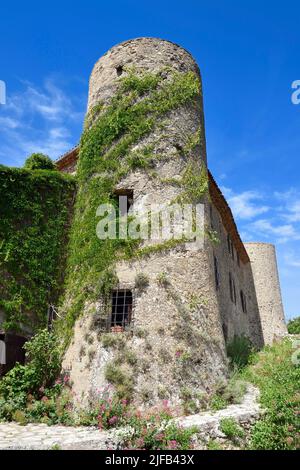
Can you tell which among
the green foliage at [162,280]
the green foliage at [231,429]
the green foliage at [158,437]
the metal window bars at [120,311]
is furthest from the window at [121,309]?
the green foliage at [231,429]

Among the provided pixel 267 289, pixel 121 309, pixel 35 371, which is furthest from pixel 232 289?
pixel 267 289

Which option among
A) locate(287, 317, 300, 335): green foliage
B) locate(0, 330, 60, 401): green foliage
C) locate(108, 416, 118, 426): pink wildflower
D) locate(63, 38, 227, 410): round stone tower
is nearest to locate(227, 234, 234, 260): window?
locate(63, 38, 227, 410): round stone tower

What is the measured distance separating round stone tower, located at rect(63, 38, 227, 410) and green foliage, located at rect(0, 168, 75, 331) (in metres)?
0.92

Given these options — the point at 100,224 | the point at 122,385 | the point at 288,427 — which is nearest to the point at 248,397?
the point at 288,427

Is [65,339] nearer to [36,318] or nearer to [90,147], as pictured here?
[36,318]

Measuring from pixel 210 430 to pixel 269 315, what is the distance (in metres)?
20.7

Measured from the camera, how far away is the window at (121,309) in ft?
32.9

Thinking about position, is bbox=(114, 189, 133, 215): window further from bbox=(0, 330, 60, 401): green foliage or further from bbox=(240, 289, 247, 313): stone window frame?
bbox=(240, 289, 247, 313): stone window frame

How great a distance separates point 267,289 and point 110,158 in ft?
62.4

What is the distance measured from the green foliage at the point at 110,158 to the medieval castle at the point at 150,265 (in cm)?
4

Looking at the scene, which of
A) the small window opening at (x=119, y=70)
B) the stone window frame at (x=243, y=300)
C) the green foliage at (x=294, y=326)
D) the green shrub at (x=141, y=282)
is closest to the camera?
the green shrub at (x=141, y=282)

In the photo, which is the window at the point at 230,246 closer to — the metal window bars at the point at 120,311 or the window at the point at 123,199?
the window at the point at 123,199

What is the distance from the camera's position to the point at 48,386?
996cm

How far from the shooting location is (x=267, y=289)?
27.4 metres
